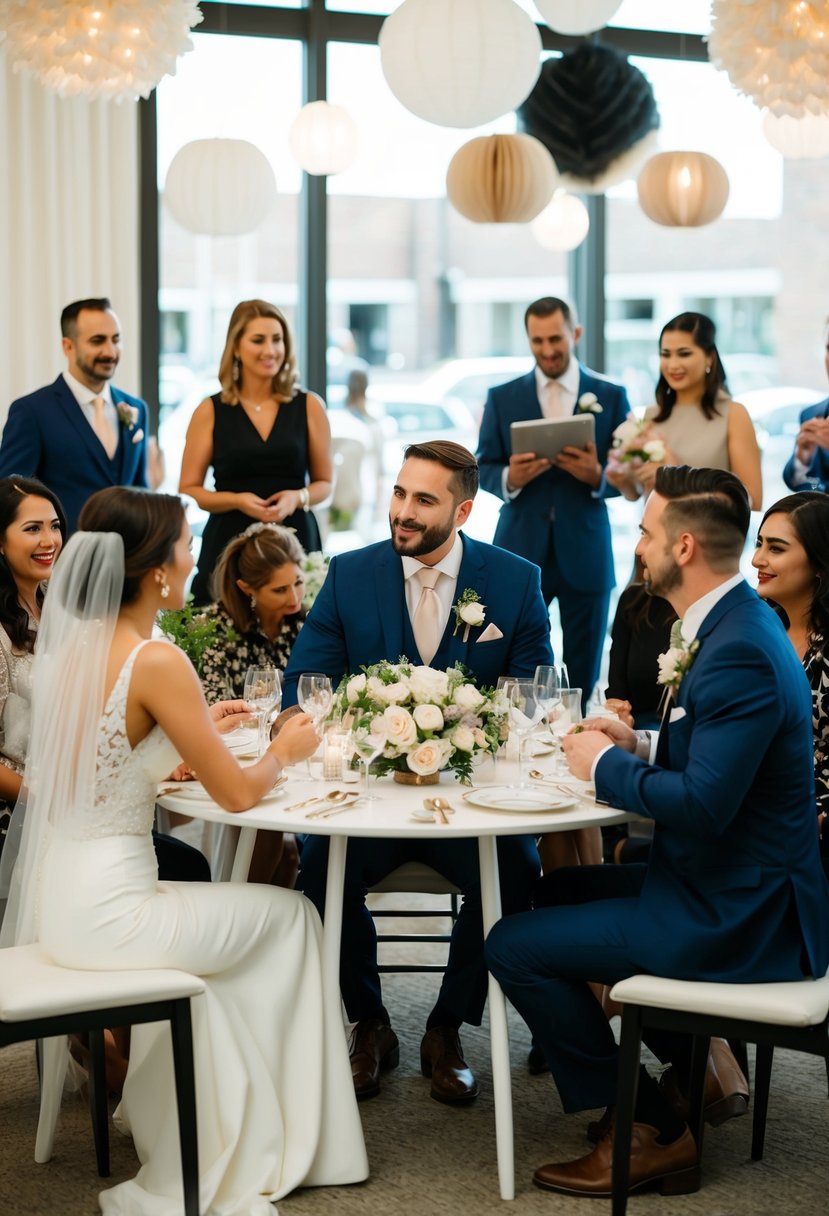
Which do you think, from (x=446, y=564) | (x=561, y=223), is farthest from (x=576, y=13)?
(x=446, y=564)

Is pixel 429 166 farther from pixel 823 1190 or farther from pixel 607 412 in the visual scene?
pixel 823 1190

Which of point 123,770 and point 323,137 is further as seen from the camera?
point 323,137

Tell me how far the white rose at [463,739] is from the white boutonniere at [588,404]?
281cm

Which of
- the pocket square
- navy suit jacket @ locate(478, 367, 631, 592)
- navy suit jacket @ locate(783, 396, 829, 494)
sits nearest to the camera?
the pocket square

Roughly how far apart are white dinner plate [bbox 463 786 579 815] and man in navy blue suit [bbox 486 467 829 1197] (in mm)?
81

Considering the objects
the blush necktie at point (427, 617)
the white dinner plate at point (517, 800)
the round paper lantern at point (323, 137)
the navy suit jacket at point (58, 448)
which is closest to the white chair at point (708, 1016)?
the white dinner plate at point (517, 800)

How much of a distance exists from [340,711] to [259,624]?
1498mm

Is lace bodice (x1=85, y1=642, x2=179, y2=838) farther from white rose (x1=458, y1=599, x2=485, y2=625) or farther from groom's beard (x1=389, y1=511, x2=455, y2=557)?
groom's beard (x1=389, y1=511, x2=455, y2=557)

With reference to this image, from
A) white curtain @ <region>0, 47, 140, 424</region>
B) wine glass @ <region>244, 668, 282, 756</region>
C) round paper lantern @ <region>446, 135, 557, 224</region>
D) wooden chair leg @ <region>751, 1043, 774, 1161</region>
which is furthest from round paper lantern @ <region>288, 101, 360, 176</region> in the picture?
wooden chair leg @ <region>751, 1043, 774, 1161</region>

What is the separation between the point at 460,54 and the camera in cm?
480

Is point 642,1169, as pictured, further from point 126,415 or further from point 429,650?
point 126,415

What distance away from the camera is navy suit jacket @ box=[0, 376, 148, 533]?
17.6 ft

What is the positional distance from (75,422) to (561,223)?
264cm

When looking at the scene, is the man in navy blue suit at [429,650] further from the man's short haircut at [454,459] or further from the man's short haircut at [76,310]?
the man's short haircut at [76,310]
